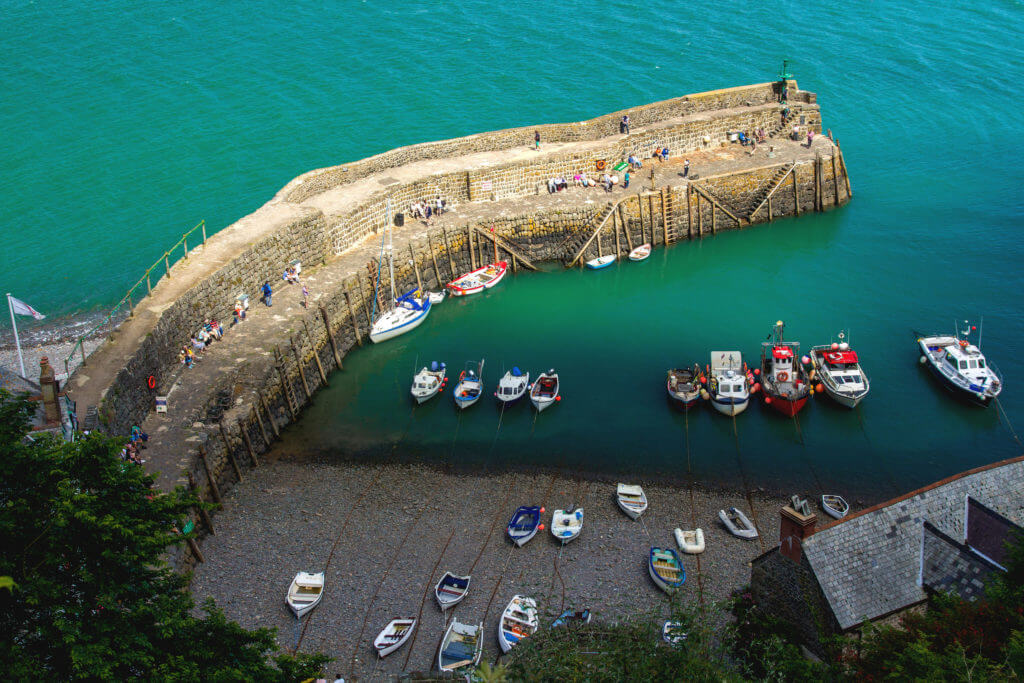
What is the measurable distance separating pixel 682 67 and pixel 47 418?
71.4m

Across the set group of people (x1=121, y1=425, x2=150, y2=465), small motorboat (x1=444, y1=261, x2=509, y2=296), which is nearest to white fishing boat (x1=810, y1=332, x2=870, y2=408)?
small motorboat (x1=444, y1=261, x2=509, y2=296)

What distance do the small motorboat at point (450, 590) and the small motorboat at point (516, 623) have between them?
193 centimetres

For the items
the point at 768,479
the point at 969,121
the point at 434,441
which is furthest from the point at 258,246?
the point at 969,121

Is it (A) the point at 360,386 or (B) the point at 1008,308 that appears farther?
(B) the point at 1008,308

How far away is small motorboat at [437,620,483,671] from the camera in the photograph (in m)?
31.8

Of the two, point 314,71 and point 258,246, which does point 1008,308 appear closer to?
point 258,246

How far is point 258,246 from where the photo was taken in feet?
166

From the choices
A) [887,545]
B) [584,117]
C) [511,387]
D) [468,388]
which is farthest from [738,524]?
[584,117]

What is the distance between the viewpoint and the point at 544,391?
47.7 metres

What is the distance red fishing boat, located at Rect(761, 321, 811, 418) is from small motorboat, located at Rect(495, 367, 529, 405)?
38.5 ft

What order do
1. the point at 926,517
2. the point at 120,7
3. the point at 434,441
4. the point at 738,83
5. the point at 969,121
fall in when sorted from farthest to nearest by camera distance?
the point at 120,7, the point at 738,83, the point at 969,121, the point at 434,441, the point at 926,517

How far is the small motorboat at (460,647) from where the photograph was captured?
104 feet

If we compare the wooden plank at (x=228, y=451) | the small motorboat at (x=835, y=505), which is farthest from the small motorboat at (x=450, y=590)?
the small motorboat at (x=835, y=505)

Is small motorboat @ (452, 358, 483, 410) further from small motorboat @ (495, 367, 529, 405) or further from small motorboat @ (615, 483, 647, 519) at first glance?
small motorboat @ (615, 483, 647, 519)
